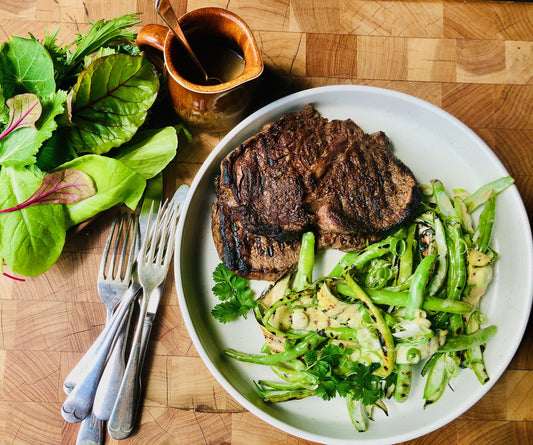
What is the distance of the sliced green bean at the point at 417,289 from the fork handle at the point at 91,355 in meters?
1.22

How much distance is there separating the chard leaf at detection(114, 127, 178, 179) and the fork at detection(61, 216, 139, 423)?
27 centimetres

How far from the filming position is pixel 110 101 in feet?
6.69

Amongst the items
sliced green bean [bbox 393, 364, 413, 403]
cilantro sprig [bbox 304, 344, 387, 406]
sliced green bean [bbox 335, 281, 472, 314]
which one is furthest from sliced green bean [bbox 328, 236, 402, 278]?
sliced green bean [bbox 393, 364, 413, 403]

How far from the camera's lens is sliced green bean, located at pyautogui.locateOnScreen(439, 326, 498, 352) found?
78.7 inches

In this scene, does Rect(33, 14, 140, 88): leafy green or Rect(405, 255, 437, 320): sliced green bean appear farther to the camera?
Rect(33, 14, 140, 88): leafy green

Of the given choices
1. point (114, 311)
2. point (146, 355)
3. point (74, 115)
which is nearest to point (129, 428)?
point (146, 355)

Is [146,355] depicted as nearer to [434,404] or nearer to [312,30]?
[434,404]

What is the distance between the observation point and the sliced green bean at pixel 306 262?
204 cm

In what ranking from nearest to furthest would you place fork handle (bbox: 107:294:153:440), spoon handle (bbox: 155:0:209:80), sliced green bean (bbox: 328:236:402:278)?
spoon handle (bbox: 155:0:209:80), sliced green bean (bbox: 328:236:402:278), fork handle (bbox: 107:294:153:440)

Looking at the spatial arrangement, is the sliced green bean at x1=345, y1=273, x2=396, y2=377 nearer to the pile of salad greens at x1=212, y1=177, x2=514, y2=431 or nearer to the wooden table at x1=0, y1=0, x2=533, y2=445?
the pile of salad greens at x1=212, y1=177, x2=514, y2=431

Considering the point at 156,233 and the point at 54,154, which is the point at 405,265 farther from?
the point at 54,154

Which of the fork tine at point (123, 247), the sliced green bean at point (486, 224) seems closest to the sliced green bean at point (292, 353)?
the fork tine at point (123, 247)

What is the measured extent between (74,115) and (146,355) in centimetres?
114

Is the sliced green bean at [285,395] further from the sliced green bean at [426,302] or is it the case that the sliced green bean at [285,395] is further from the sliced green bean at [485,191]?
the sliced green bean at [485,191]
